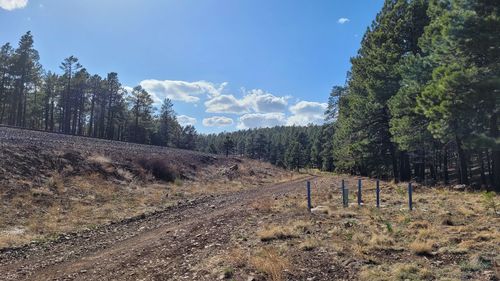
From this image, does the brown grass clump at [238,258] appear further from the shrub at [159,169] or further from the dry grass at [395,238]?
the shrub at [159,169]

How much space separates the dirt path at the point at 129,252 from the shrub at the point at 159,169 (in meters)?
13.5

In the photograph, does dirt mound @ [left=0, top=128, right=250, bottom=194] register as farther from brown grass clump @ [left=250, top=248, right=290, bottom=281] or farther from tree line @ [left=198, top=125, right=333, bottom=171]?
tree line @ [left=198, top=125, right=333, bottom=171]

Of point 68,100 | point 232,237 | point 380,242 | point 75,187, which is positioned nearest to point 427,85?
point 380,242

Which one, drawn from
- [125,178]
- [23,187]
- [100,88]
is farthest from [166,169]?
[100,88]

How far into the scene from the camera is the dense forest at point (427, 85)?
50.0ft

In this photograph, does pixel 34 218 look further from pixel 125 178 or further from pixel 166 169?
pixel 166 169

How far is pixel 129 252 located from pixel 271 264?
14.3ft

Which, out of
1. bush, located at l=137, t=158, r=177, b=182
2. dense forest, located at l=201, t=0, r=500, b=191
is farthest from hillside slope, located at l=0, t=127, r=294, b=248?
dense forest, located at l=201, t=0, r=500, b=191

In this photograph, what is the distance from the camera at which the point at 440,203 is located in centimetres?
1407

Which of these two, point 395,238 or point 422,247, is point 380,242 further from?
point 422,247

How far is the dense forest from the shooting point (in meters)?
15.2

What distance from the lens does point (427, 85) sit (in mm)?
19516

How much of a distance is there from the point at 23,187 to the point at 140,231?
23.5ft

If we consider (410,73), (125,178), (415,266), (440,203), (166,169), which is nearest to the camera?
(415,266)
